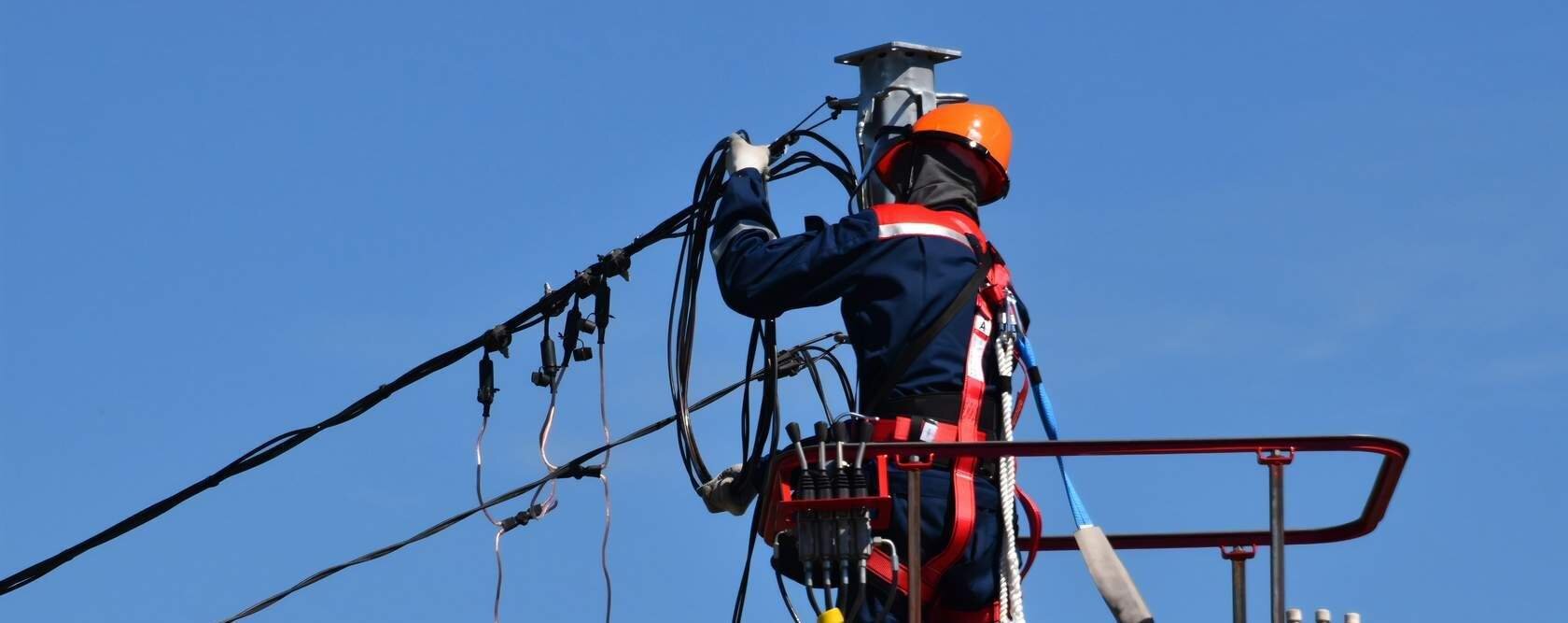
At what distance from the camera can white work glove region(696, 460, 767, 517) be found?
9969mm

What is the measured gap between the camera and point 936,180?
31.7 ft

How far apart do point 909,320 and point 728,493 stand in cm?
136

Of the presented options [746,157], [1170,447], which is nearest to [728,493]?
[746,157]

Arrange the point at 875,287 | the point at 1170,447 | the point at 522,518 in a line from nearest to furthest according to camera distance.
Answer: the point at 1170,447, the point at 875,287, the point at 522,518

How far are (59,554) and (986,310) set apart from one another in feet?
21.3

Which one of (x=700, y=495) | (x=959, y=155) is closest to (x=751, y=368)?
(x=700, y=495)

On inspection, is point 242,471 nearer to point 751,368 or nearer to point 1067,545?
point 751,368

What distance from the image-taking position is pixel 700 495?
33.6ft

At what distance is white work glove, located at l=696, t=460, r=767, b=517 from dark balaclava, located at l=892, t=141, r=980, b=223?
63cm

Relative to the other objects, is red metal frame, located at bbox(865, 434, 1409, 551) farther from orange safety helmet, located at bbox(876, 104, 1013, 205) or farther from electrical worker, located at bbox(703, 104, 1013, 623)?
orange safety helmet, located at bbox(876, 104, 1013, 205)

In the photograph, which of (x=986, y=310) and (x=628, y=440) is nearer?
(x=986, y=310)

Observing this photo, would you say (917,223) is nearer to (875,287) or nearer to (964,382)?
(875,287)

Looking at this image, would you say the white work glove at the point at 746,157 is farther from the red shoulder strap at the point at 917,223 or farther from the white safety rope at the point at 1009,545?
the white safety rope at the point at 1009,545

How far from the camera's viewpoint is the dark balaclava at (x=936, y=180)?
9.62m
